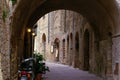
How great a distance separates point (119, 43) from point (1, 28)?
23.6 ft

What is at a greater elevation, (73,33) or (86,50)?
(73,33)

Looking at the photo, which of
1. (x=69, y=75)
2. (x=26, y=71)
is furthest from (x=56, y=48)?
(x=26, y=71)

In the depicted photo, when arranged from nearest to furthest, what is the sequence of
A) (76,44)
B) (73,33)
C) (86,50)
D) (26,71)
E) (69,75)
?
(26,71)
(69,75)
(86,50)
(76,44)
(73,33)

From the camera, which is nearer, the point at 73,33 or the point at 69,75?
the point at 69,75

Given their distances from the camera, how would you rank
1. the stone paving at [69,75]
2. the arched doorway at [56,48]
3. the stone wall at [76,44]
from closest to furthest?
the stone paving at [69,75]
the stone wall at [76,44]
the arched doorway at [56,48]

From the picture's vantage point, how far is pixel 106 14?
56.3 ft

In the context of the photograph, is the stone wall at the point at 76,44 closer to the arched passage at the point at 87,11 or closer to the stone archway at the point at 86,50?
the stone archway at the point at 86,50

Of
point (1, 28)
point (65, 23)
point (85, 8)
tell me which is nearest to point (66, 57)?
point (65, 23)

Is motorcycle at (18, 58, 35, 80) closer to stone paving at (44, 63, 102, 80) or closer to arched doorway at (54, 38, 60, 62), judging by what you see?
stone paving at (44, 63, 102, 80)

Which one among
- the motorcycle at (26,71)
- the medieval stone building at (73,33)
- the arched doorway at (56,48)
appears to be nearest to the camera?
the medieval stone building at (73,33)

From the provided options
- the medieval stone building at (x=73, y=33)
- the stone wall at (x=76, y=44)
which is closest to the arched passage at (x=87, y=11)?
the medieval stone building at (x=73, y=33)

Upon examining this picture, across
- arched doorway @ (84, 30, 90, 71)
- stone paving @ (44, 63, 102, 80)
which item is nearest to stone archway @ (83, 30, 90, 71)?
arched doorway @ (84, 30, 90, 71)

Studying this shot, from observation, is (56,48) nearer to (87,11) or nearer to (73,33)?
(73,33)

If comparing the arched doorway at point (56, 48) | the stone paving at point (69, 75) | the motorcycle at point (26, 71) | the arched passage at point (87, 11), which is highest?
the arched passage at point (87, 11)
